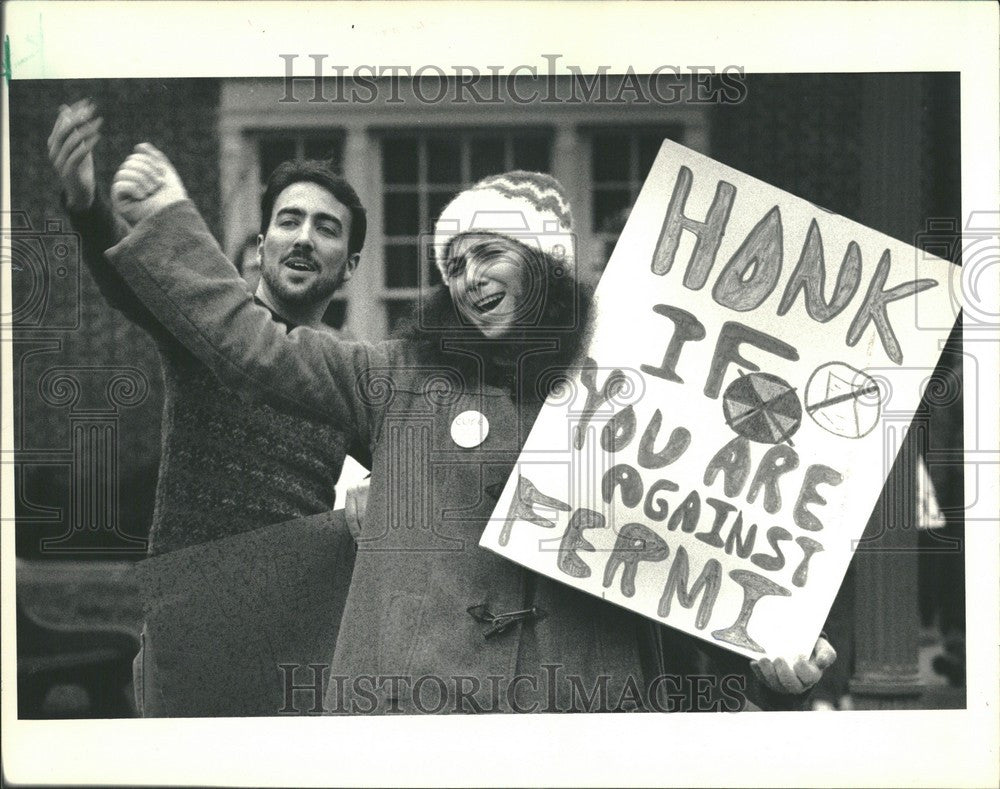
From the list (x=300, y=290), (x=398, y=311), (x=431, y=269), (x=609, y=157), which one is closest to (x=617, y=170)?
(x=609, y=157)

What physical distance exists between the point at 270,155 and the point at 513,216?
800mm

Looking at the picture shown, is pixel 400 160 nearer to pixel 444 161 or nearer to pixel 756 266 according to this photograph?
pixel 444 161

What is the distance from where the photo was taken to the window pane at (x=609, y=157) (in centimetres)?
430

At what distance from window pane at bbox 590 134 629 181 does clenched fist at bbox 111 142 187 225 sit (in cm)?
130

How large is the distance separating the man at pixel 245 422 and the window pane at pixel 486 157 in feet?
1.29

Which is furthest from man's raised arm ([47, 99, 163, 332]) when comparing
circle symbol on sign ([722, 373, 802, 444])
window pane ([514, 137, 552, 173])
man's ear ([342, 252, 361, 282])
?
circle symbol on sign ([722, 373, 802, 444])

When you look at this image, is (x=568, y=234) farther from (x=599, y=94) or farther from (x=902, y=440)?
(x=902, y=440)

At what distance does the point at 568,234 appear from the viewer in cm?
430

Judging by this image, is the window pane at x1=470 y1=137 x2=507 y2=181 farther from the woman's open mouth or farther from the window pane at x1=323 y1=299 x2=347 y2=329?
the window pane at x1=323 y1=299 x2=347 y2=329

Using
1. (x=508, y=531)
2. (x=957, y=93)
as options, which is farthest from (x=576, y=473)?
(x=957, y=93)

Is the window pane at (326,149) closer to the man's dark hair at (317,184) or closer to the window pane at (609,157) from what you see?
the man's dark hair at (317,184)

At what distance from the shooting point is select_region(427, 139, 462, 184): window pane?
14.2ft

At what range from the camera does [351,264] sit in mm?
4316

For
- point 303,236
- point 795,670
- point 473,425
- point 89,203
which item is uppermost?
point 89,203
